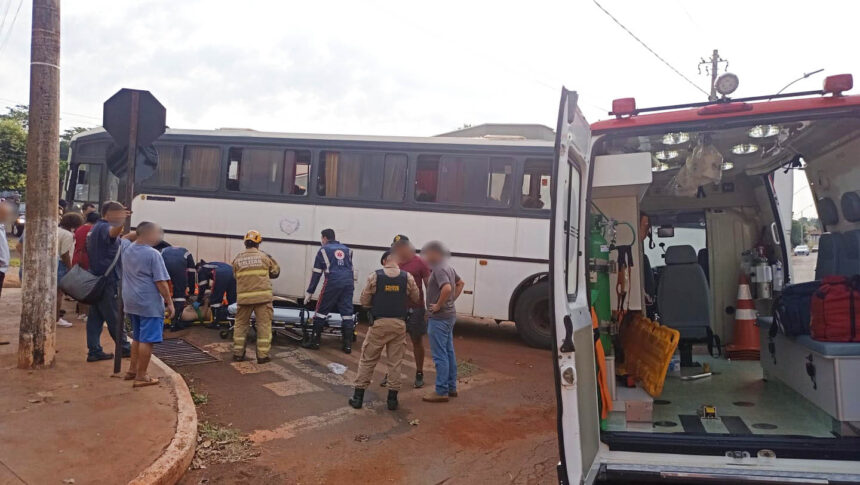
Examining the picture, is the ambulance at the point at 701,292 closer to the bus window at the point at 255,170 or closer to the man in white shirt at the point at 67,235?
the bus window at the point at 255,170

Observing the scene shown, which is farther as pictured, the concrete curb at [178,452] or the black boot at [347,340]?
the black boot at [347,340]

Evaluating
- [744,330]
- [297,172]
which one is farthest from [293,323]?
[744,330]

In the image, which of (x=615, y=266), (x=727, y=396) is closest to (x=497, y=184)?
(x=615, y=266)

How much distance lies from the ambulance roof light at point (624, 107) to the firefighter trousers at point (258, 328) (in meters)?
5.18

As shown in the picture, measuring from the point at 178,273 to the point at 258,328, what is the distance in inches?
79.9

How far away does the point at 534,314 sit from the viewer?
938 centimetres

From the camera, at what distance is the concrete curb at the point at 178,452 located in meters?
3.96

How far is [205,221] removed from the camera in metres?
10.4

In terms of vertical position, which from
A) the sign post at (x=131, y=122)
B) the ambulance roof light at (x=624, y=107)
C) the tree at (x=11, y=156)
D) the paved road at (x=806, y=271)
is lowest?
the paved road at (x=806, y=271)

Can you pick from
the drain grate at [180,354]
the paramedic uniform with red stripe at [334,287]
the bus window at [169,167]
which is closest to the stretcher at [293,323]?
the paramedic uniform with red stripe at [334,287]

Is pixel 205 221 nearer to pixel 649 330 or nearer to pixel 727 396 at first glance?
pixel 649 330

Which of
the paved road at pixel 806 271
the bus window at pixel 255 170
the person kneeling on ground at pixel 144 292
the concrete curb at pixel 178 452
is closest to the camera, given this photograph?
the concrete curb at pixel 178 452

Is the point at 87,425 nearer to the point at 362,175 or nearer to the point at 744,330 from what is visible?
the point at 362,175

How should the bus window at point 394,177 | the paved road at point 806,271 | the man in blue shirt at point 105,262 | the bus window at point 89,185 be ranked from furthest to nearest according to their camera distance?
the bus window at point 89,185 < the bus window at point 394,177 < the man in blue shirt at point 105,262 < the paved road at point 806,271
